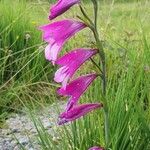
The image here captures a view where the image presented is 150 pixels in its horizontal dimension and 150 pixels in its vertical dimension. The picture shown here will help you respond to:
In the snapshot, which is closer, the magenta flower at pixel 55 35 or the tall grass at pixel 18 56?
the magenta flower at pixel 55 35

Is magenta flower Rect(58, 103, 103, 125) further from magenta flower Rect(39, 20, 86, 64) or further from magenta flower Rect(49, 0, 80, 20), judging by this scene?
magenta flower Rect(49, 0, 80, 20)

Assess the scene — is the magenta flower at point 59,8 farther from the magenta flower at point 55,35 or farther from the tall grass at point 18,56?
the tall grass at point 18,56

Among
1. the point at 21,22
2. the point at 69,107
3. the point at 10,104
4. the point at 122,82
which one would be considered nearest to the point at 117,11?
the point at 21,22

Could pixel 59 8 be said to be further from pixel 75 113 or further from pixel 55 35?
pixel 75 113

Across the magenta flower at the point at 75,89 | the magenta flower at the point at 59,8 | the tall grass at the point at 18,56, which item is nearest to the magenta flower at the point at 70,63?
the magenta flower at the point at 75,89

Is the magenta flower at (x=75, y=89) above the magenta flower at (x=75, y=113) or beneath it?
above

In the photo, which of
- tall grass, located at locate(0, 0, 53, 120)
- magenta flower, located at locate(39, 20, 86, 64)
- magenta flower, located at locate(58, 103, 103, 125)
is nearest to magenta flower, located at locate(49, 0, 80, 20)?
magenta flower, located at locate(39, 20, 86, 64)
